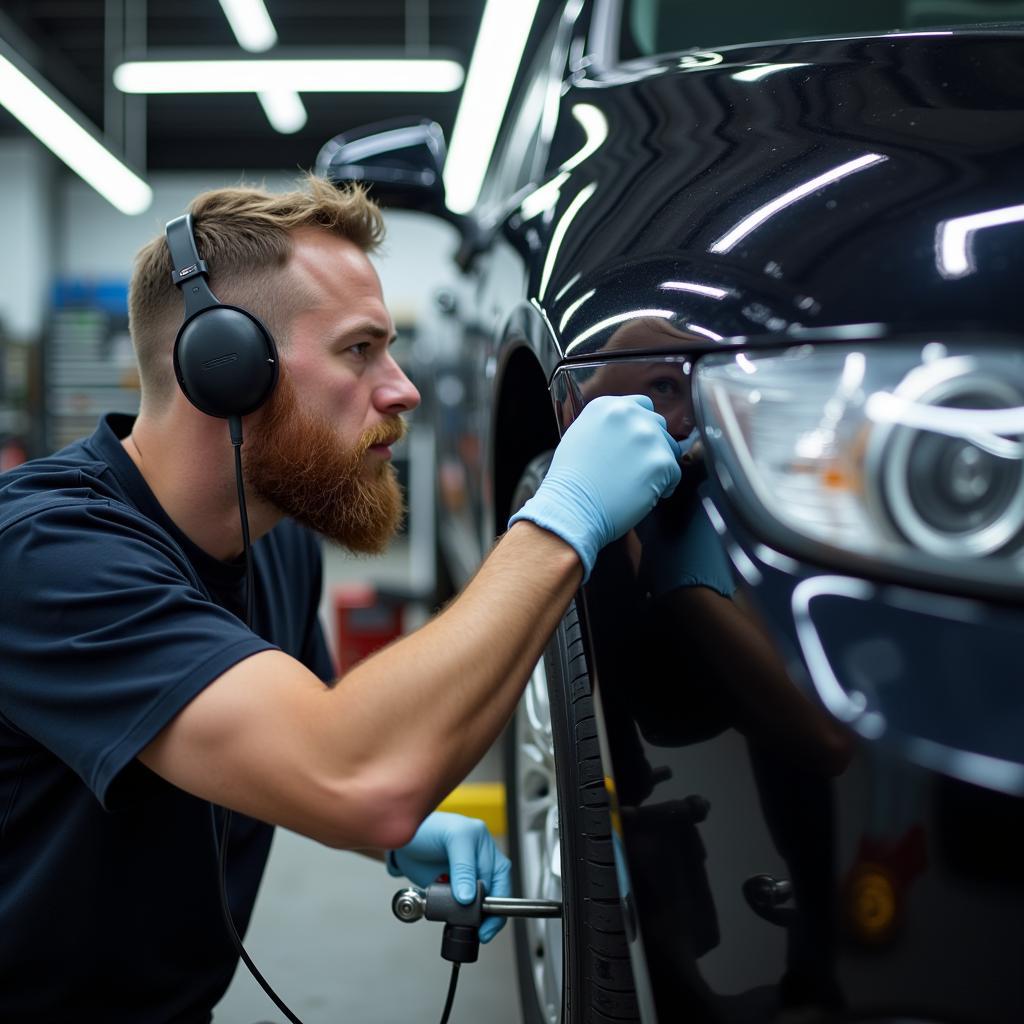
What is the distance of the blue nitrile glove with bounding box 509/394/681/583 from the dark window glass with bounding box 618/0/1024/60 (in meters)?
0.94

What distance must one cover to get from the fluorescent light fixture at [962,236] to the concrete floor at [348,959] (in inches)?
54.2

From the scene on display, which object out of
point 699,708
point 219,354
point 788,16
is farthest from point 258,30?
point 699,708

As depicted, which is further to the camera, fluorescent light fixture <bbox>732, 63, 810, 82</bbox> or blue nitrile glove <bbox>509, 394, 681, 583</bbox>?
fluorescent light fixture <bbox>732, 63, 810, 82</bbox>

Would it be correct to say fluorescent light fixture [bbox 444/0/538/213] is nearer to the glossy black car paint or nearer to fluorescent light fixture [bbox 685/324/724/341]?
the glossy black car paint

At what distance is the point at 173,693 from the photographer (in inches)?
32.1

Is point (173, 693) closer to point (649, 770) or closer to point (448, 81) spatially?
point (649, 770)

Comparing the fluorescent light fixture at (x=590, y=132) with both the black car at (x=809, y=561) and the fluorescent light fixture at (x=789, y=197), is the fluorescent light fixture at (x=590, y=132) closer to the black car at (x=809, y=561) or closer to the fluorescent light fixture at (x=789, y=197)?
the black car at (x=809, y=561)

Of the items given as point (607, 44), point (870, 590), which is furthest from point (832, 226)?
point (607, 44)

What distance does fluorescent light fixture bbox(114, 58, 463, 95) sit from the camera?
5.15 meters

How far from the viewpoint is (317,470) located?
1.13 metres

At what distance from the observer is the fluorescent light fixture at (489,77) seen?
424 cm

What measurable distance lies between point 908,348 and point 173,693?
1.97ft

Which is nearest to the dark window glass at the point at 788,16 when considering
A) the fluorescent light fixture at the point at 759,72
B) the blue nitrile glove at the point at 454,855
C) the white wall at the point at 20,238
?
the fluorescent light fixture at the point at 759,72

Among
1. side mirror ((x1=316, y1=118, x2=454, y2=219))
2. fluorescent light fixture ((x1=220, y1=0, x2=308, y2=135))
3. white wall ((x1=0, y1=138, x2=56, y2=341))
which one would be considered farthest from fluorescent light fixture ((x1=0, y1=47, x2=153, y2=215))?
side mirror ((x1=316, y1=118, x2=454, y2=219))
